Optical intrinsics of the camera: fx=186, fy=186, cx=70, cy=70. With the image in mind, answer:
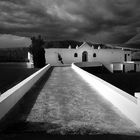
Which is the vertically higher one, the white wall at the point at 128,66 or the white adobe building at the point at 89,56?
the white adobe building at the point at 89,56

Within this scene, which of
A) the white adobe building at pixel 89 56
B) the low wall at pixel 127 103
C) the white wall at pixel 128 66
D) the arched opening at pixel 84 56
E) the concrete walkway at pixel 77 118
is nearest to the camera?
the concrete walkway at pixel 77 118

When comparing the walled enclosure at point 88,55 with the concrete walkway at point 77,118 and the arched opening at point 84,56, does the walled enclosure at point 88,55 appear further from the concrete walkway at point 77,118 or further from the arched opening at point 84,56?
the concrete walkway at point 77,118

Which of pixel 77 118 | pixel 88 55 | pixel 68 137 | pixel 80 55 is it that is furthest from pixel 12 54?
Result: pixel 68 137

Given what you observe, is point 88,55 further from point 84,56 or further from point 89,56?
point 84,56

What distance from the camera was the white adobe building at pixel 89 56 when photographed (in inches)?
1935

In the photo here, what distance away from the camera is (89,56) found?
174 ft

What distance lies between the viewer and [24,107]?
664 centimetres

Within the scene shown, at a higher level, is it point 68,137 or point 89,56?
point 89,56

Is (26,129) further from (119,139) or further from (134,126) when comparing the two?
(134,126)

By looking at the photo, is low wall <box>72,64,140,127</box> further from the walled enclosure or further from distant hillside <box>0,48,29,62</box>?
distant hillside <box>0,48,29,62</box>

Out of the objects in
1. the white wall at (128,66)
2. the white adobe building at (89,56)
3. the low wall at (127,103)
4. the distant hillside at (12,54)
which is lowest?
the white wall at (128,66)

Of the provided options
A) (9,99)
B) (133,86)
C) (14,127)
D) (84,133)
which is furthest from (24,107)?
(133,86)

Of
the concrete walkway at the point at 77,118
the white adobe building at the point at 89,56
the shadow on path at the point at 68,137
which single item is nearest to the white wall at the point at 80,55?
the white adobe building at the point at 89,56

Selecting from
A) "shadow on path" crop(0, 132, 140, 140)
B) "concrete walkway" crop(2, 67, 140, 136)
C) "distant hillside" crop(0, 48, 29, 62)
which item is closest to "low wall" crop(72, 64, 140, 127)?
"concrete walkway" crop(2, 67, 140, 136)
